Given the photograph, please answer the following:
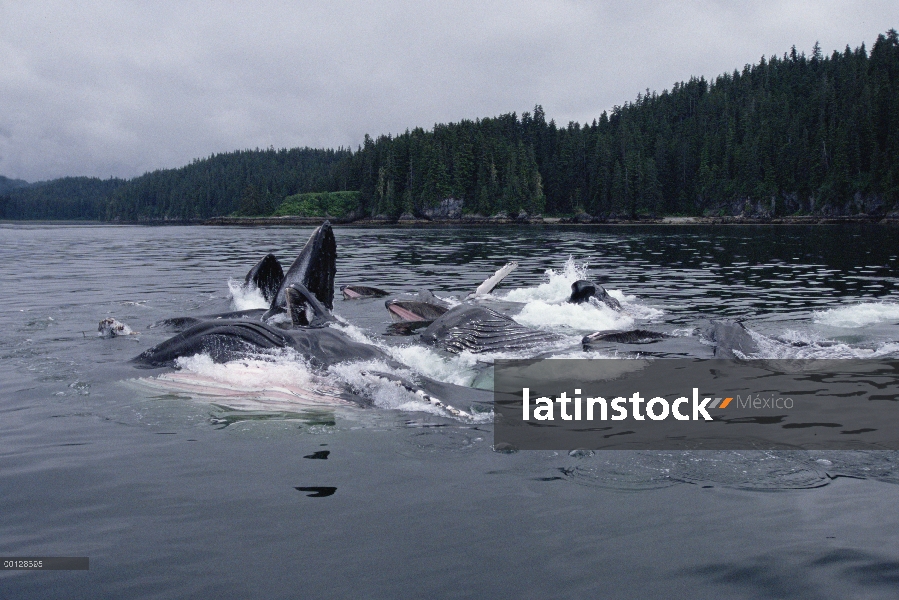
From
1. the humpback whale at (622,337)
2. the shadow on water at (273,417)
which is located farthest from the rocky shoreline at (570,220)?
the shadow on water at (273,417)

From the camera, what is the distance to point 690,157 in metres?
167

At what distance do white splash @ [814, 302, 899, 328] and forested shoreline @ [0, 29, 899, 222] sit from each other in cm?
11883

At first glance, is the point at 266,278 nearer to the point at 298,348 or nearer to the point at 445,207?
the point at 298,348

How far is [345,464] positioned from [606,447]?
8.48 feet

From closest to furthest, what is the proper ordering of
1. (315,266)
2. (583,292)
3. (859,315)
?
(315,266), (859,315), (583,292)

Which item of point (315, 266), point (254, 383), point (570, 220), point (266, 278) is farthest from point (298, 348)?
point (570, 220)

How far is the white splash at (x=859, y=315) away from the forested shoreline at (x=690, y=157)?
390ft

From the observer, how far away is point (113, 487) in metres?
6.09

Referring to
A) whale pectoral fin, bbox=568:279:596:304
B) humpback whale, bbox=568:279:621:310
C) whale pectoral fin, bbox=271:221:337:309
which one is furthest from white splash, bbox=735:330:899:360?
whale pectoral fin, bbox=271:221:337:309

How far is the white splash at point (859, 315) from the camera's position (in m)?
15.1

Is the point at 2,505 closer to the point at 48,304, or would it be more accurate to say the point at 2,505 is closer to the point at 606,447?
the point at 606,447

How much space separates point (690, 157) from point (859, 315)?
161871 millimetres

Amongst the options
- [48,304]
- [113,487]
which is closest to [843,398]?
[113,487]

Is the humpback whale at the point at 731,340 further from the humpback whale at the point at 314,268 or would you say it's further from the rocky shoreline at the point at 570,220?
the rocky shoreline at the point at 570,220
